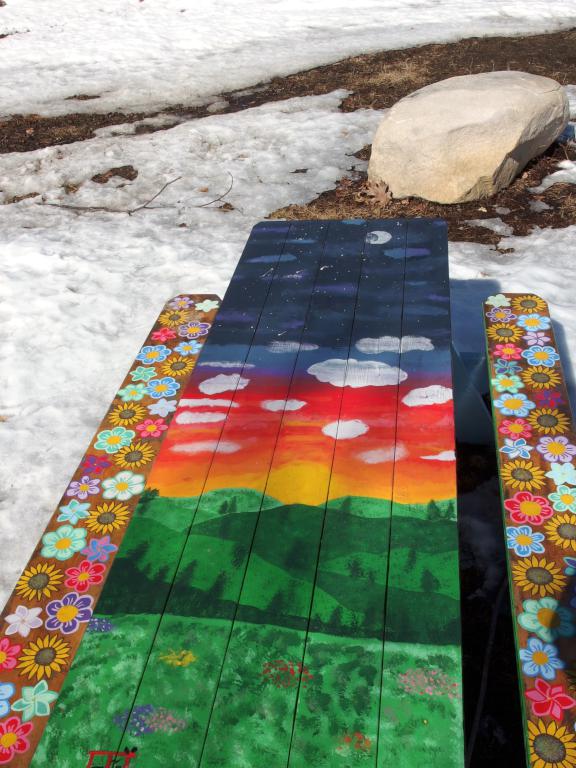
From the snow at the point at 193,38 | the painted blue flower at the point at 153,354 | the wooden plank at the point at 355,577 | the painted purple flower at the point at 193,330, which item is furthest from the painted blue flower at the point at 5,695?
the snow at the point at 193,38

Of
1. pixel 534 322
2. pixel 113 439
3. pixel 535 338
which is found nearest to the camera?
pixel 113 439

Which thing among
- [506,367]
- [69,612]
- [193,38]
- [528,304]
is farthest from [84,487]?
[193,38]

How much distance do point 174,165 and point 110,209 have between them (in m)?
1.16

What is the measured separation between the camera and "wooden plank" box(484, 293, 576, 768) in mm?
2506

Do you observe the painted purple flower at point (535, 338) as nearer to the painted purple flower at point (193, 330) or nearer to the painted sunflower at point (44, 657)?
the painted purple flower at point (193, 330)

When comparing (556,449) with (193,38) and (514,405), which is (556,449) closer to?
(514,405)

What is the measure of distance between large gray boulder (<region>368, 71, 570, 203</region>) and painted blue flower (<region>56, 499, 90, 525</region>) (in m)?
4.96

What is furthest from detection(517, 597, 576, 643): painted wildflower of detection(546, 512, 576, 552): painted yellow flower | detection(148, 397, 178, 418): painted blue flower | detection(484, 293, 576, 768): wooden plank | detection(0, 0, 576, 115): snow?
detection(0, 0, 576, 115): snow

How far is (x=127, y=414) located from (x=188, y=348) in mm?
655

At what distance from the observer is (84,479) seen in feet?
11.5

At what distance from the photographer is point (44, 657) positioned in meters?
2.73

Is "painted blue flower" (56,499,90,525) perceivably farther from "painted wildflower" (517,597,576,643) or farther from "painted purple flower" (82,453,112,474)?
"painted wildflower" (517,597,576,643)

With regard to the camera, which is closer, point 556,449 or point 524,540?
point 524,540

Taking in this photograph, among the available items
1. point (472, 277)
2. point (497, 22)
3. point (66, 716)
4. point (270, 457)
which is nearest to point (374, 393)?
point (270, 457)
